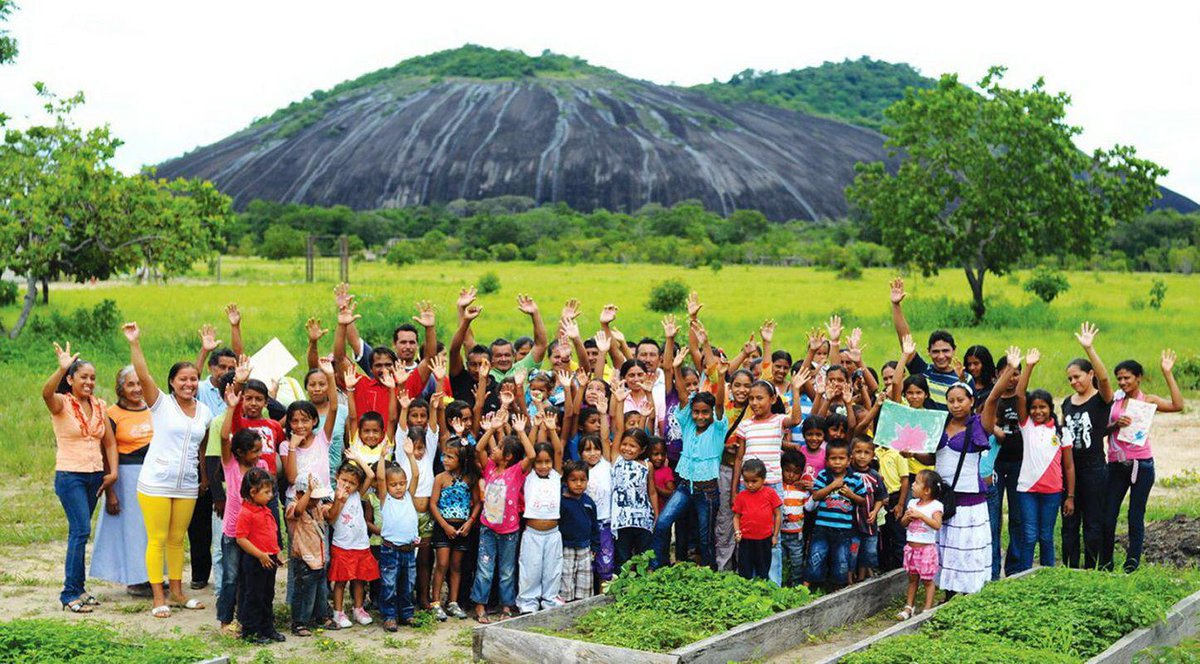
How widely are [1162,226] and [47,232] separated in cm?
6434

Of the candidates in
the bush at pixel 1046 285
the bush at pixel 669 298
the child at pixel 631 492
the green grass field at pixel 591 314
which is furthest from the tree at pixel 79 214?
the bush at pixel 1046 285

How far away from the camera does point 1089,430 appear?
8633 millimetres

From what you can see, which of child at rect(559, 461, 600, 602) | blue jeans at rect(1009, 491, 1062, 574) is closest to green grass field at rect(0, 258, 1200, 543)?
child at rect(559, 461, 600, 602)

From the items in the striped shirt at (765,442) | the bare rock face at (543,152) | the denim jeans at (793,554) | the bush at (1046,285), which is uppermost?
the bare rock face at (543,152)

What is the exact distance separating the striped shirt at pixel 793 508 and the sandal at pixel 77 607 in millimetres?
4555

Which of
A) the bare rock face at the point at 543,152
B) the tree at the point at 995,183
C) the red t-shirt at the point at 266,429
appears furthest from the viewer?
the bare rock face at the point at 543,152

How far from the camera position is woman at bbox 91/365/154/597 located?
828 centimetres

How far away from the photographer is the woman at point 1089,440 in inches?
339

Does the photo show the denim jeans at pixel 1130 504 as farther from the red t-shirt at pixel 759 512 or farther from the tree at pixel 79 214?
the tree at pixel 79 214

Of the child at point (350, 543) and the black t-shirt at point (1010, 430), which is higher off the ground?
the black t-shirt at point (1010, 430)

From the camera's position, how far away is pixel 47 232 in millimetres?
21359

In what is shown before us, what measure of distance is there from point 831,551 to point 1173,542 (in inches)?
131

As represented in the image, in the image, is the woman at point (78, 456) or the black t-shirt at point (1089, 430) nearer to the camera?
the woman at point (78, 456)

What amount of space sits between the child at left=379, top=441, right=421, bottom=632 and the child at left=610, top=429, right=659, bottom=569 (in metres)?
1.40
